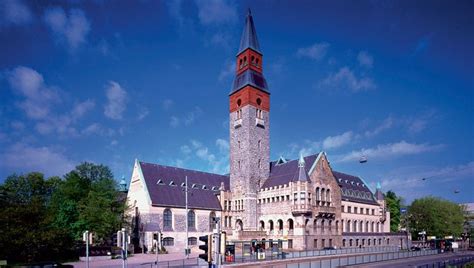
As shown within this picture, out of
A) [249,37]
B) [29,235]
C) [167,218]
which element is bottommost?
[167,218]

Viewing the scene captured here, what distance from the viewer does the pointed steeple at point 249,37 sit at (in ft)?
229

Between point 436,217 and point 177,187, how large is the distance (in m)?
67.0

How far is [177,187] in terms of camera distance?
62844 millimetres

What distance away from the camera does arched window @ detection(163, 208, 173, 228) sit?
→ 5738 cm

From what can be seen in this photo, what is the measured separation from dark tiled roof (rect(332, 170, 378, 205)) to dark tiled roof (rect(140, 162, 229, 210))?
27436 mm

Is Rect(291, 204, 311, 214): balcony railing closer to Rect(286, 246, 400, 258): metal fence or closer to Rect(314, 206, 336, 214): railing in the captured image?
Rect(314, 206, 336, 214): railing

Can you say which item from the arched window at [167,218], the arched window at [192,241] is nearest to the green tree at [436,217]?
the arched window at [192,241]

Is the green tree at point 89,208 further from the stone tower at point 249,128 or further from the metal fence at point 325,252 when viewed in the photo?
the metal fence at point 325,252

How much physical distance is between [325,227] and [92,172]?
145ft

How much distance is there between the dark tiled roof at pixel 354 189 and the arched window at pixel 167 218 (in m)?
38.5

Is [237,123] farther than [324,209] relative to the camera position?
Yes

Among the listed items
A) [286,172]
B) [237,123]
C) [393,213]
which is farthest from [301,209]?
[393,213]

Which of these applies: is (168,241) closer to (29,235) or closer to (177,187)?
(177,187)

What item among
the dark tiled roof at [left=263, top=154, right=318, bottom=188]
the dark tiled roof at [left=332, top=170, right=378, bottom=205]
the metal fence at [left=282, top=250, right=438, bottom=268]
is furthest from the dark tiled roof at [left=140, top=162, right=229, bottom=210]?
the metal fence at [left=282, top=250, right=438, bottom=268]
